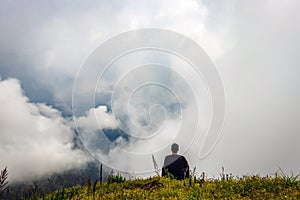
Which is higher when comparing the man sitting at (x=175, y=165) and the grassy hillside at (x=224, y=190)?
the man sitting at (x=175, y=165)

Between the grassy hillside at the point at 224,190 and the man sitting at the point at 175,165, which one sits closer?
the grassy hillside at the point at 224,190

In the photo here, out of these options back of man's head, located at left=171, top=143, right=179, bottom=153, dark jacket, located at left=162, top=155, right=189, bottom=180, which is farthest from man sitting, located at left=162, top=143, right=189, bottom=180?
back of man's head, located at left=171, top=143, right=179, bottom=153

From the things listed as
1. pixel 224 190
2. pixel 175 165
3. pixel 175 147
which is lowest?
pixel 224 190

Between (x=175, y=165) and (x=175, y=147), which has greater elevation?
(x=175, y=147)

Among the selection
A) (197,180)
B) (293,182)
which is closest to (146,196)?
(197,180)

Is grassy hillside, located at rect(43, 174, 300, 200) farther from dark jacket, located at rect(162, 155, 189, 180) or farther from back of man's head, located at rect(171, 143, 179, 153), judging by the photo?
back of man's head, located at rect(171, 143, 179, 153)

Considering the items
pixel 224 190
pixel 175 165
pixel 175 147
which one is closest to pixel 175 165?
pixel 175 165

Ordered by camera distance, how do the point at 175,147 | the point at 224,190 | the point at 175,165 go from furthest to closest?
the point at 175,147
the point at 175,165
the point at 224,190

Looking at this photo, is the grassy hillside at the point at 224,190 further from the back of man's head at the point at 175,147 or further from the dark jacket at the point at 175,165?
the back of man's head at the point at 175,147

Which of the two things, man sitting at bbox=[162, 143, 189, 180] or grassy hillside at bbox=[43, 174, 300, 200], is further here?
man sitting at bbox=[162, 143, 189, 180]

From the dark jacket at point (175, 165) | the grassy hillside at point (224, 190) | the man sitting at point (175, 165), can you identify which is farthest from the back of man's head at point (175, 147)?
the grassy hillside at point (224, 190)

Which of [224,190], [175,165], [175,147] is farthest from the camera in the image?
[175,147]

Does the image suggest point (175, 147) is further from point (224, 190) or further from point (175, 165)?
point (224, 190)

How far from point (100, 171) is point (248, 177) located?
6376 mm
